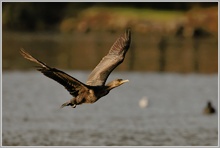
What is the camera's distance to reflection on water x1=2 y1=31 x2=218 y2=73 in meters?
29.7

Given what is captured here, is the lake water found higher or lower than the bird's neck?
lower

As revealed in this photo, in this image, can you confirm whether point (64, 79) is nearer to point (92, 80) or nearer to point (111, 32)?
point (92, 80)

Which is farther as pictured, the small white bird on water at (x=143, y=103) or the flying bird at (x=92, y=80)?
the small white bird on water at (x=143, y=103)

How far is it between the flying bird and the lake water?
5.69 metres

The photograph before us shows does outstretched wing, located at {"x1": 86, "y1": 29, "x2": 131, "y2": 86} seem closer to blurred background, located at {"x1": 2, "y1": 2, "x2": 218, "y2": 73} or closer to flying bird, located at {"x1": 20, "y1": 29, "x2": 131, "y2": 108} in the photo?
flying bird, located at {"x1": 20, "y1": 29, "x2": 131, "y2": 108}

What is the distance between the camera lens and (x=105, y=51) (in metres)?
34.8

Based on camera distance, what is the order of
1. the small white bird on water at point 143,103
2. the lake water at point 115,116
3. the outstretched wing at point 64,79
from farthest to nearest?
the small white bird on water at point 143,103 → the lake water at point 115,116 → the outstretched wing at point 64,79

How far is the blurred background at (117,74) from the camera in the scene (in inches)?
685

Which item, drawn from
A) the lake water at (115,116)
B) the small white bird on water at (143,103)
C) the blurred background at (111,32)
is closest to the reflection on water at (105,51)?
the blurred background at (111,32)

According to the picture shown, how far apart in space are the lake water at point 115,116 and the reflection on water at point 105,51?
348 centimetres

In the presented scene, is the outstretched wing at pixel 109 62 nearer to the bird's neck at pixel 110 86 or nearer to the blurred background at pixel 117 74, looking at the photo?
the bird's neck at pixel 110 86

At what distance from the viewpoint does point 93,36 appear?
4738 centimetres

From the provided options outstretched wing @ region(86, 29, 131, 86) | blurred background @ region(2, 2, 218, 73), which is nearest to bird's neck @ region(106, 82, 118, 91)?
outstretched wing @ region(86, 29, 131, 86)

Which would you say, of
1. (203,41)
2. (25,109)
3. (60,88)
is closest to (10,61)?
(60,88)
